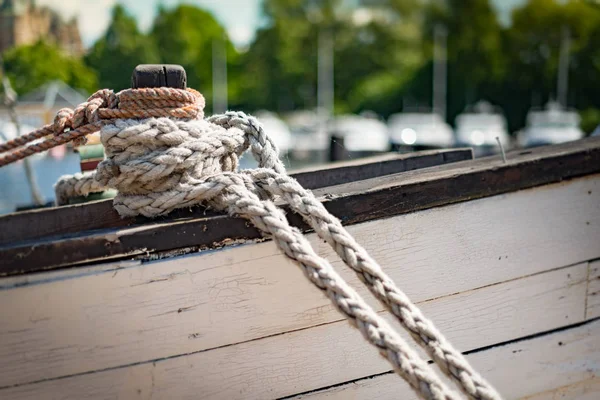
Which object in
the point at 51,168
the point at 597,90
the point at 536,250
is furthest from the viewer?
the point at 597,90

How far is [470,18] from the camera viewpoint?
96.1 feet

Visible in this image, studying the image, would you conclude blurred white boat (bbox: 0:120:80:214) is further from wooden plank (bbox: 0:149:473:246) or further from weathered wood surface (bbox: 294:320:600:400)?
weathered wood surface (bbox: 294:320:600:400)

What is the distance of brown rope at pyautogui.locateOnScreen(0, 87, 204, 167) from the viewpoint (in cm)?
141

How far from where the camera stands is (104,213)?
165 centimetres

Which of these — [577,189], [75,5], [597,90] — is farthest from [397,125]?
[577,189]

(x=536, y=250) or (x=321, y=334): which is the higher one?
(x=536, y=250)

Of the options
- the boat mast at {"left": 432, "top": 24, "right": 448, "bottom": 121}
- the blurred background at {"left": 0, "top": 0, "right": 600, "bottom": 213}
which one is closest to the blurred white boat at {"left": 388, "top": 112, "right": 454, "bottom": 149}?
the blurred background at {"left": 0, "top": 0, "right": 600, "bottom": 213}

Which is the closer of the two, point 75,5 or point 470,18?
point 75,5

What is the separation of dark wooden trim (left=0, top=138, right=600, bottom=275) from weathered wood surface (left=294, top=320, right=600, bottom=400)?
441mm

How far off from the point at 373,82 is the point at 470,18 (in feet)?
19.9

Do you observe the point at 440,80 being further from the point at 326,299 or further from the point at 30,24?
the point at 326,299

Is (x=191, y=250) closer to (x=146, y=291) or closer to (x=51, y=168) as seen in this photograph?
(x=146, y=291)

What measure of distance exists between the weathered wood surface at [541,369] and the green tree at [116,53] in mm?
2594

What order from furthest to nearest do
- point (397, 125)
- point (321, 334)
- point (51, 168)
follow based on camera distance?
1. point (397, 125)
2. point (51, 168)
3. point (321, 334)
